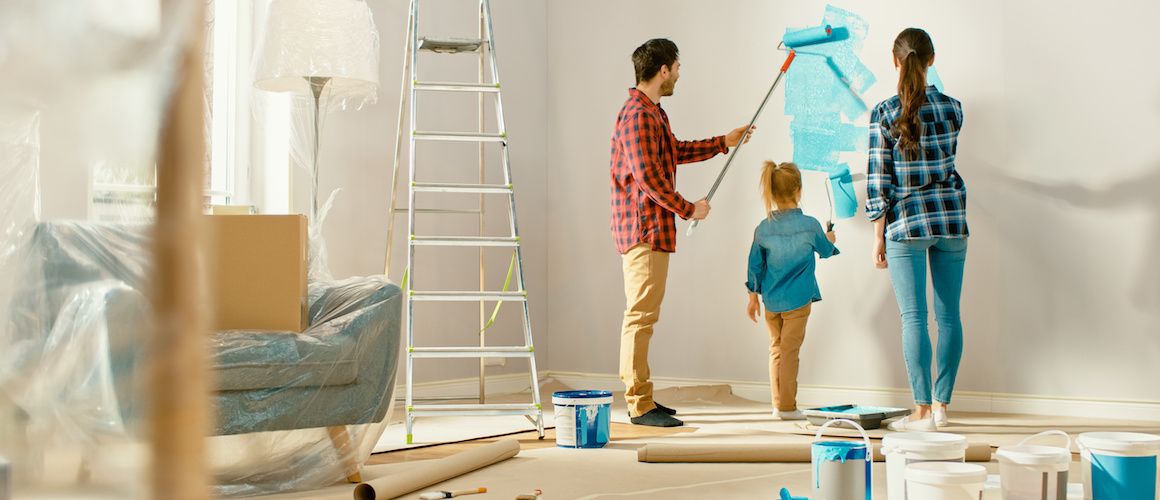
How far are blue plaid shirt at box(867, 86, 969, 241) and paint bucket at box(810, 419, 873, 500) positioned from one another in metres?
1.64

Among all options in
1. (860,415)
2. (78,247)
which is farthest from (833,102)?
(78,247)

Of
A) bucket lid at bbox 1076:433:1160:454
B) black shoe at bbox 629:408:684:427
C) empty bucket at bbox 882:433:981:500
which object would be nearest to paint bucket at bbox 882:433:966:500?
empty bucket at bbox 882:433:981:500

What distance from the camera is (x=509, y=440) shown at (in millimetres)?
3031

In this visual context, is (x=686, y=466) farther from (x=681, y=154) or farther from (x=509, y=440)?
(x=681, y=154)

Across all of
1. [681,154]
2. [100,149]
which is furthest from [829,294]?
[100,149]

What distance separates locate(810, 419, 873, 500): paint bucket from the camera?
1.91m

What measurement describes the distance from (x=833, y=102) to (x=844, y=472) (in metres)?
2.79

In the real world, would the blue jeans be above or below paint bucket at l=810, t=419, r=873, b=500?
above

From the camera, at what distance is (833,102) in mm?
4430

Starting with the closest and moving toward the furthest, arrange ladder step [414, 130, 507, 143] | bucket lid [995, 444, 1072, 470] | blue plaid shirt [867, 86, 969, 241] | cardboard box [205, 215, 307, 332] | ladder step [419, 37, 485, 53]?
1. bucket lid [995, 444, 1072, 470]
2. cardboard box [205, 215, 307, 332]
3. blue plaid shirt [867, 86, 969, 241]
4. ladder step [414, 130, 507, 143]
5. ladder step [419, 37, 485, 53]

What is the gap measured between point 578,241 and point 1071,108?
2.37m

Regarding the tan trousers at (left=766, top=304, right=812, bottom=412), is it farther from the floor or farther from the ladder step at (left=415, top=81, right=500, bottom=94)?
the ladder step at (left=415, top=81, right=500, bottom=94)

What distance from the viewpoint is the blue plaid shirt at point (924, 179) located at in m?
3.40

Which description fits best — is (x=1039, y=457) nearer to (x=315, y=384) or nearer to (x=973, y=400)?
(x=315, y=384)
